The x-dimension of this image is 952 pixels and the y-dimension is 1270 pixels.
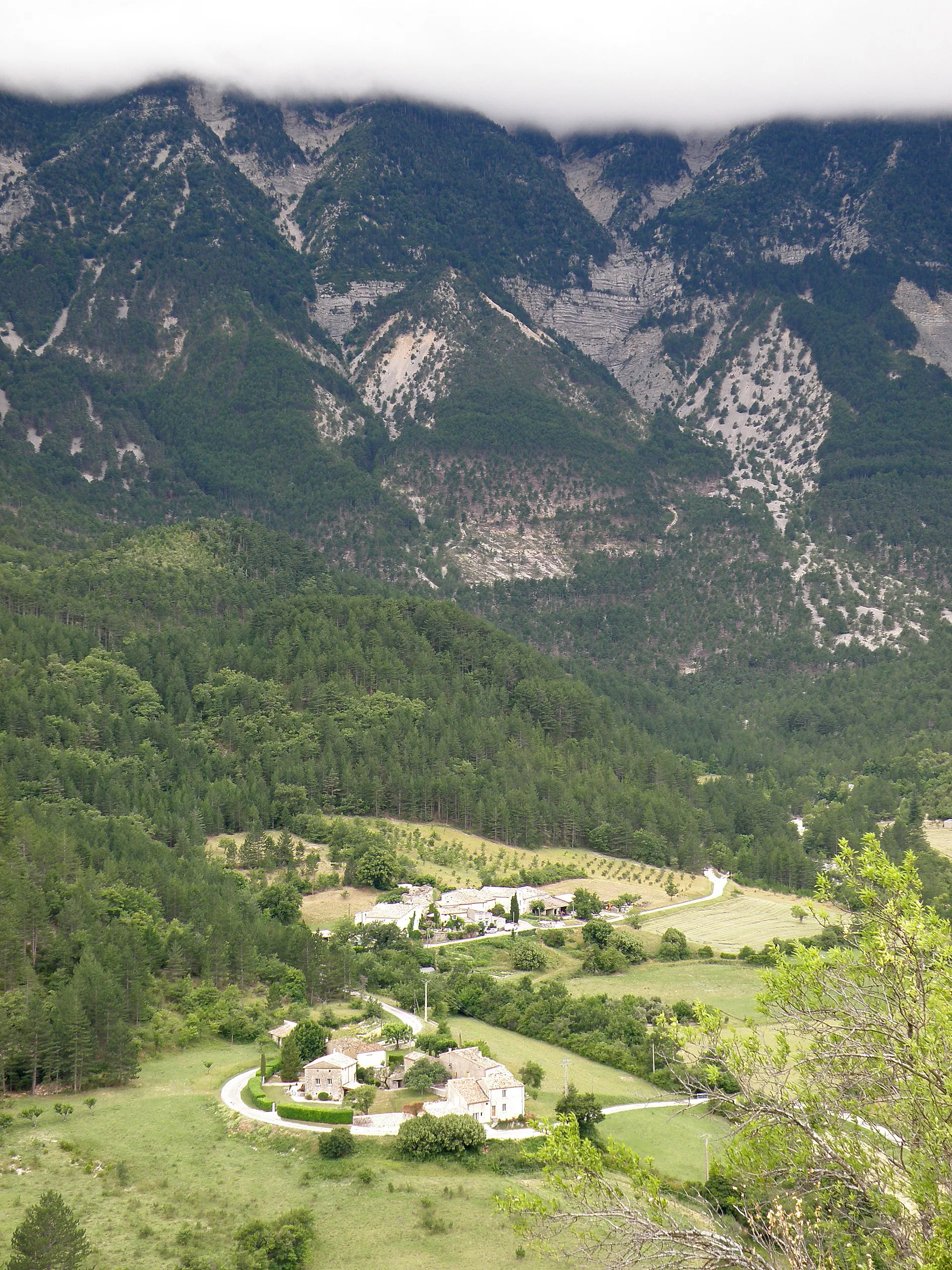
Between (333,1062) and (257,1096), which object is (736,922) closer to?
(333,1062)

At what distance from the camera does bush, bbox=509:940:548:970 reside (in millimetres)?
95188

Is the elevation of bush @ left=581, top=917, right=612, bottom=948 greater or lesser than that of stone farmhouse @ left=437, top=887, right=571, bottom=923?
greater

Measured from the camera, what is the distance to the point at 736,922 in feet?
372

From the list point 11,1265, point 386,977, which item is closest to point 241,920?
point 386,977

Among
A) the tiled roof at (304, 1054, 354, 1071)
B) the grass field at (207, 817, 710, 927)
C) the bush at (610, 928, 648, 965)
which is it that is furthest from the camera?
the grass field at (207, 817, 710, 927)

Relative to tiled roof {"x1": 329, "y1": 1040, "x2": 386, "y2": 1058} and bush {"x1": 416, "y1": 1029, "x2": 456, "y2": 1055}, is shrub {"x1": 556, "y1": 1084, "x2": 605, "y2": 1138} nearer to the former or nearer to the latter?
bush {"x1": 416, "y1": 1029, "x2": 456, "y2": 1055}

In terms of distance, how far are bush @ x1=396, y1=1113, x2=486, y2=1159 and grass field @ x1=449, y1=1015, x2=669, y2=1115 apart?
5.23 metres

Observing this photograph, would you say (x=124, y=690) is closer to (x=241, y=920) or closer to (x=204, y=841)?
(x=204, y=841)

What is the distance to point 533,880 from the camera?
120 meters

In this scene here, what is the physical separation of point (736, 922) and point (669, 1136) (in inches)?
2076

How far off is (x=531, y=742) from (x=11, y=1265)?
4753 inches

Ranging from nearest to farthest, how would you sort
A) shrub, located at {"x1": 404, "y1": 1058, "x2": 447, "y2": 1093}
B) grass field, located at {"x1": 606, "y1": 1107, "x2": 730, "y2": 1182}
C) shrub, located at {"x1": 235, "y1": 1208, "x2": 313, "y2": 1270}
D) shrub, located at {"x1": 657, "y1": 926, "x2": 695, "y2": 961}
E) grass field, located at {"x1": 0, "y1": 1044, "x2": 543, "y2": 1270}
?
shrub, located at {"x1": 235, "y1": 1208, "x2": 313, "y2": 1270} < grass field, located at {"x1": 0, "y1": 1044, "x2": 543, "y2": 1270} < grass field, located at {"x1": 606, "y1": 1107, "x2": 730, "y2": 1182} < shrub, located at {"x1": 404, "y1": 1058, "x2": 447, "y2": 1093} < shrub, located at {"x1": 657, "y1": 926, "x2": 695, "y2": 961}

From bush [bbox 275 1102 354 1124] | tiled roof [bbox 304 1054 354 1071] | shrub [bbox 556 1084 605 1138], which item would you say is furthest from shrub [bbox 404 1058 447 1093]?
shrub [bbox 556 1084 605 1138]

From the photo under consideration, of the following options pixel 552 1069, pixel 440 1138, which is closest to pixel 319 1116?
pixel 440 1138
